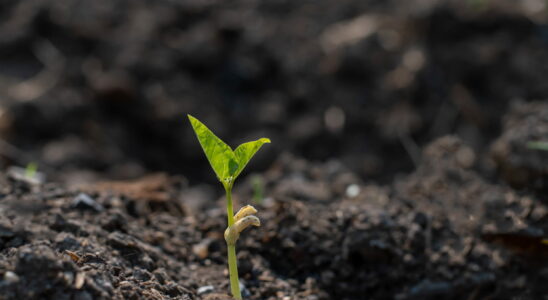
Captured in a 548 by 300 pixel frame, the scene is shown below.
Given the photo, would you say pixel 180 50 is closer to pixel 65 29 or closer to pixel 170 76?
pixel 170 76

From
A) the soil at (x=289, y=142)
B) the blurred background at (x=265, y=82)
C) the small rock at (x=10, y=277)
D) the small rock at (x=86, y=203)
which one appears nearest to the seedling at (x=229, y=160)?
the soil at (x=289, y=142)

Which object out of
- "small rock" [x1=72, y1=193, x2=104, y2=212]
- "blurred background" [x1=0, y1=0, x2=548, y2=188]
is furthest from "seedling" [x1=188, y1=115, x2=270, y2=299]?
"blurred background" [x1=0, y1=0, x2=548, y2=188]

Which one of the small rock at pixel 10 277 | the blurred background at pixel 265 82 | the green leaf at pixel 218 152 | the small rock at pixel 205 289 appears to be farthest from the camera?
the blurred background at pixel 265 82

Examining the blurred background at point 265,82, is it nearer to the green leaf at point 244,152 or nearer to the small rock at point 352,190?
the small rock at point 352,190

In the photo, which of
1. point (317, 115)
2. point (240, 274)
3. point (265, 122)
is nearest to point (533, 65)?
point (317, 115)

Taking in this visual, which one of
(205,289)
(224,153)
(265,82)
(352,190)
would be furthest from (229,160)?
(265,82)

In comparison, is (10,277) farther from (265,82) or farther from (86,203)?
(265,82)

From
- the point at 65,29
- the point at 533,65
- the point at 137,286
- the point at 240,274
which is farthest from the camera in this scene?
the point at 65,29
